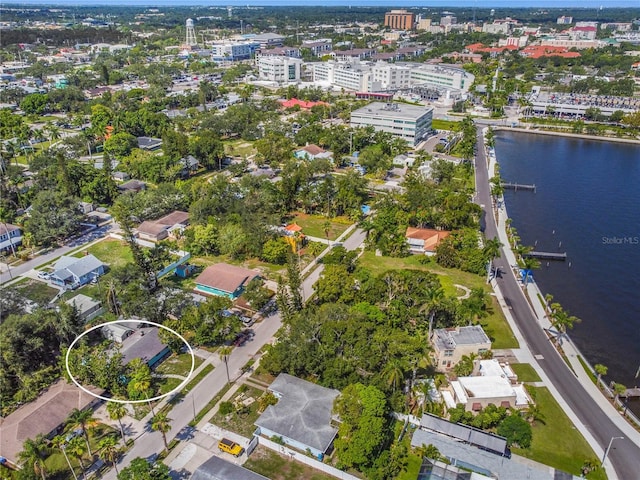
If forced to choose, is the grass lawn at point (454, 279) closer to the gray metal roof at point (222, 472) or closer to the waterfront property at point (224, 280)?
the waterfront property at point (224, 280)

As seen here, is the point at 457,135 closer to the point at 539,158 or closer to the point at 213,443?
the point at 539,158

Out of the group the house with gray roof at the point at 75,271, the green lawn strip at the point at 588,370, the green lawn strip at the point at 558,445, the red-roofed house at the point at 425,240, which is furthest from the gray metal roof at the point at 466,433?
the house with gray roof at the point at 75,271

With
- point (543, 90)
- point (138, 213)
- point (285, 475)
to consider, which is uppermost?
point (543, 90)

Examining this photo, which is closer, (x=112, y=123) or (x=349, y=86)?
(x=112, y=123)

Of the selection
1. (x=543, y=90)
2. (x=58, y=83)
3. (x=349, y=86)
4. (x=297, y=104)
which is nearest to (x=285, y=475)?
(x=297, y=104)

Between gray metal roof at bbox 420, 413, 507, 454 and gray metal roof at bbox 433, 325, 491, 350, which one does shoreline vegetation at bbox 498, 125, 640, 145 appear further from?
gray metal roof at bbox 420, 413, 507, 454

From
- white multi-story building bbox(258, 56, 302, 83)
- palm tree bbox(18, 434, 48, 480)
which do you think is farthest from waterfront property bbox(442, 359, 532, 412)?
white multi-story building bbox(258, 56, 302, 83)

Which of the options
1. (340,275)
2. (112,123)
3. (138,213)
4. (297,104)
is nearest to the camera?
A: (340,275)
